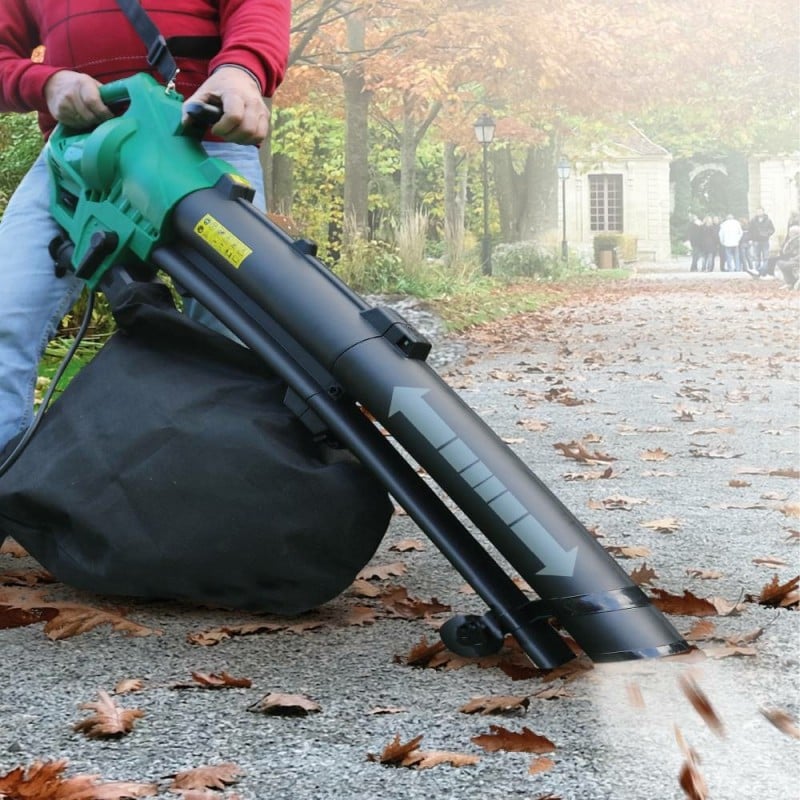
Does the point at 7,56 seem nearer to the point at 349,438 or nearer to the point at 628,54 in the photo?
the point at 349,438

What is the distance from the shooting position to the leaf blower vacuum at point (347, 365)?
2113mm

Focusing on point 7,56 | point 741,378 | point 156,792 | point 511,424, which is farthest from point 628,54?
point 156,792

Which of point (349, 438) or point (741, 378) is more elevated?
point (349, 438)

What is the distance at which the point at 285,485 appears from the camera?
7.76ft

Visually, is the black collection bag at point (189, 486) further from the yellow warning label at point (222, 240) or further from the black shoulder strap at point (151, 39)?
the black shoulder strap at point (151, 39)

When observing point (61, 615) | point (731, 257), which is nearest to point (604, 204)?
point (731, 257)

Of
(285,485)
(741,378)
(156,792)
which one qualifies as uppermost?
(285,485)

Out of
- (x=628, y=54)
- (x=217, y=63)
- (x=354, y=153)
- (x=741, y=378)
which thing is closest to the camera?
(x=217, y=63)

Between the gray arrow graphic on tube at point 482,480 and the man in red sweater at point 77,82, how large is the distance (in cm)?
75

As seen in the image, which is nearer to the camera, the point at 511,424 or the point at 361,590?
the point at 361,590

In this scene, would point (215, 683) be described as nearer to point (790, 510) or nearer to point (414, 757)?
point (414, 757)

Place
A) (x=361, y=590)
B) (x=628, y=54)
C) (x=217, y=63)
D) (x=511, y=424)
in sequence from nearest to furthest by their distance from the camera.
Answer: (x=217, y=63)
(x=361, y=590)
(x=511, y=424)
(x=628, y=54)

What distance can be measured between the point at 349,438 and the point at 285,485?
166mm

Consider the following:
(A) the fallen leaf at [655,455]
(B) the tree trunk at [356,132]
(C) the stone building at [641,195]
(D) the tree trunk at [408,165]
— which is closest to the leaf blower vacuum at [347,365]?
(A) the fallen leaf at [655,455]
